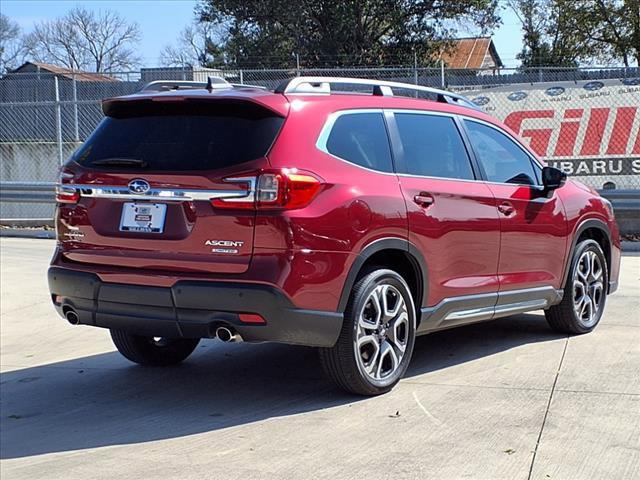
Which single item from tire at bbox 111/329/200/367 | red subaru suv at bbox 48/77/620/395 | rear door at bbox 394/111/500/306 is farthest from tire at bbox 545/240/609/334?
tire at bbox 111/329/200/367

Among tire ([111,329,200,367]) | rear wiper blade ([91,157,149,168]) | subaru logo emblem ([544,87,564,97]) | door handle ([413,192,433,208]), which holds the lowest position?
tire ([111,329,200,367])

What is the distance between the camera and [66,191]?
5.40 metres

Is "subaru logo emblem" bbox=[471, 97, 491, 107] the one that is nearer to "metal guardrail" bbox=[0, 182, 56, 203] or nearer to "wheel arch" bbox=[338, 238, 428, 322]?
"metal guardrail" bbox=[0, 182, 56, 203]

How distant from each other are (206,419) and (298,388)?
78 cm

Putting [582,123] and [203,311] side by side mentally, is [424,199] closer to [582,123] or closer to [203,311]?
[203,311]

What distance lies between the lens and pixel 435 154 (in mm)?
5867

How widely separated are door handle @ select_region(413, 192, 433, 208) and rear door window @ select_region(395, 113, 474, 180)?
0.16 m

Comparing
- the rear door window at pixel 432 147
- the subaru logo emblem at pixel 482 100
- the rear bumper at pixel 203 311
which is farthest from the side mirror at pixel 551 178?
the subaru logo emblem at pixel 482 100

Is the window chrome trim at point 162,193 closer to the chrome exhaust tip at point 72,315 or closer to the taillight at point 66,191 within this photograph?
the taillight at point 66,191

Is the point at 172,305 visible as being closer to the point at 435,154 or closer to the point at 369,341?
the point at 369,341

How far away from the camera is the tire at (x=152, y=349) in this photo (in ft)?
20.7

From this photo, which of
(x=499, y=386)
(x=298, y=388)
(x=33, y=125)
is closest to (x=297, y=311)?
(x=298, y=388)

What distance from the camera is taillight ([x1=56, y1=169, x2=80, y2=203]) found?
535 centimetres

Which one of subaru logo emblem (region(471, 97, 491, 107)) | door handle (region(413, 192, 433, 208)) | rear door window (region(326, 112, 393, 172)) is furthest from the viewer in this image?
subaru logo emblem (region(471, 97, 491, 107))
